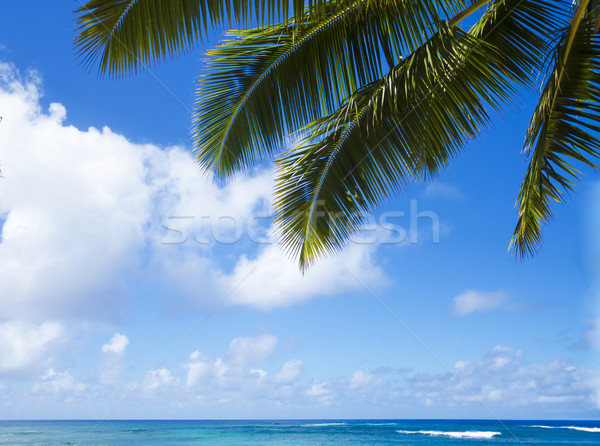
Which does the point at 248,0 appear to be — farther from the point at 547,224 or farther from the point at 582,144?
the point at 547,224

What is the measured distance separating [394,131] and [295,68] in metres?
0.90

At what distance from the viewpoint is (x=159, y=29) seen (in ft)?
8.61

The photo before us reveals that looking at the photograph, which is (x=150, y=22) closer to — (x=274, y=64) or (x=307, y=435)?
(x=274, y=64)

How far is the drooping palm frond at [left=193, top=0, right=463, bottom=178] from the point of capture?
144 inches

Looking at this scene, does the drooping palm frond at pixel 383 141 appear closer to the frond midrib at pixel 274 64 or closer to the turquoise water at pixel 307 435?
the frond midrib at pixel 274 64

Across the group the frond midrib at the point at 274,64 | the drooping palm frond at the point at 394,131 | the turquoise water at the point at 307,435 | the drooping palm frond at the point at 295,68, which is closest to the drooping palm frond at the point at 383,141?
the drooping palm frond at the point at 394,131

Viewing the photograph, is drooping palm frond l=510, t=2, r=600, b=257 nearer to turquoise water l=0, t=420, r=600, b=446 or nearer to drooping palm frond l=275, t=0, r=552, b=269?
drooping palm frond l=275, t=0, r=552, b=269

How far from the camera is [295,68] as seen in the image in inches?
151

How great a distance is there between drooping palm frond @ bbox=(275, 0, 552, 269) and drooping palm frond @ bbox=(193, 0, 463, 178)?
0.25m

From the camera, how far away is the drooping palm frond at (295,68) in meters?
3.67

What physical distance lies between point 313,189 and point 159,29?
1.73 metres

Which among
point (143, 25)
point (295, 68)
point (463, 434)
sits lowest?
point (143, 25)

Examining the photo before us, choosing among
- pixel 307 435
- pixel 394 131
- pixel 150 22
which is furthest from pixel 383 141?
pixel 307 435

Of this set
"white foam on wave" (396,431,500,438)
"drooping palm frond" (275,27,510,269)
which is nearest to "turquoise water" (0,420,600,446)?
"white foam on wave" (396,431,500,438)
